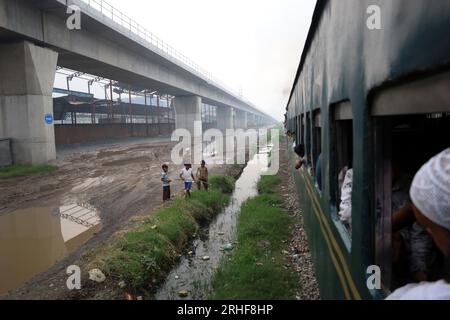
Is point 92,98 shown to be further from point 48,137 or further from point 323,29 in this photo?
point 323,29

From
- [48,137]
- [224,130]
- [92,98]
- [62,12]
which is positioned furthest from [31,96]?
[224,130]

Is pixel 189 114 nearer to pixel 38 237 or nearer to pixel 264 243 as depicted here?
pixel 38 237

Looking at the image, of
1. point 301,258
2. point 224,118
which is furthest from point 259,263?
point 224,118

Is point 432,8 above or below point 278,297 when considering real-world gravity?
above

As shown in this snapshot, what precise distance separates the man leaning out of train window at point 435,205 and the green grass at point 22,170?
16.1 meters

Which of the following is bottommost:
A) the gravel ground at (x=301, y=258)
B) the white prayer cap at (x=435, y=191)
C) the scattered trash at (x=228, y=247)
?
the scattered trash at (x=228, y=247)

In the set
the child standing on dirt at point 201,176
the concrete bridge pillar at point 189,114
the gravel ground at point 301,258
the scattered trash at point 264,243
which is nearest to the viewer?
the gravel ground at point 301,258

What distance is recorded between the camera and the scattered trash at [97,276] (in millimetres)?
Result: 5453

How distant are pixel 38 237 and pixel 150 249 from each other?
3.25 meters

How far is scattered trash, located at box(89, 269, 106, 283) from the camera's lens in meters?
5.45

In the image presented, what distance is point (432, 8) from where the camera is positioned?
3.86ft

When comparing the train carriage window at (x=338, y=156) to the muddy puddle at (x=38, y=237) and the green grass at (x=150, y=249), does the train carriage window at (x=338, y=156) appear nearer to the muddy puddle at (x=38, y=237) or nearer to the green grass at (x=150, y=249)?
the green grass at (x=150, y=249)

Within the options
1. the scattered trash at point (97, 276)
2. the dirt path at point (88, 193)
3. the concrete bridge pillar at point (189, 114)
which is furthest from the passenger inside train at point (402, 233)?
the concrete bridge pillar at point (189, 114)

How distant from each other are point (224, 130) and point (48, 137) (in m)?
46.7
